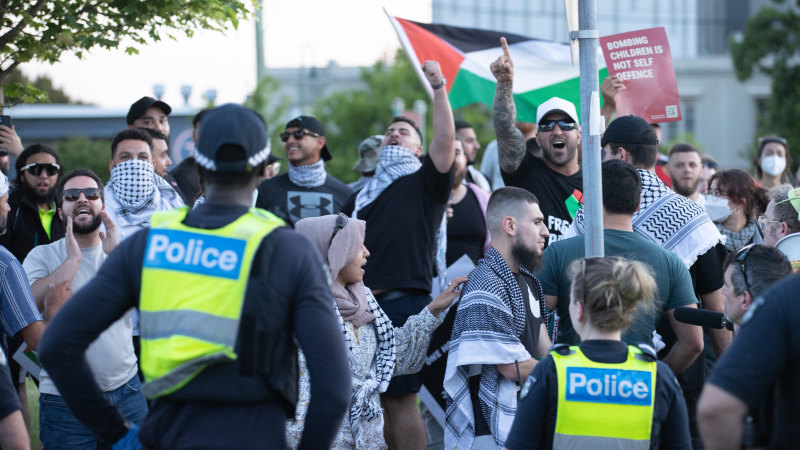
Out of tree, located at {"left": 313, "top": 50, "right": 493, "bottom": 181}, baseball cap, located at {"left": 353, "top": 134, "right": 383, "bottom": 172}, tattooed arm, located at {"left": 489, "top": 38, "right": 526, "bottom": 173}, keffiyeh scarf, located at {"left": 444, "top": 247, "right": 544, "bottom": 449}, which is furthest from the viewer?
tree, located at {"left": 313, "top": 50, "right": 493, "bottom": 181}

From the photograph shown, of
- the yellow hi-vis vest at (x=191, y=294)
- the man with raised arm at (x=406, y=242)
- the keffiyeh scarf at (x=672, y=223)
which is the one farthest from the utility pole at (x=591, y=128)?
the man with raised arm at (x=406, y=242)

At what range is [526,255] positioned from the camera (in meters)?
4.73

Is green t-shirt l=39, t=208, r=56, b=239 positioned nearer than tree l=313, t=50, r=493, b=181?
Yes

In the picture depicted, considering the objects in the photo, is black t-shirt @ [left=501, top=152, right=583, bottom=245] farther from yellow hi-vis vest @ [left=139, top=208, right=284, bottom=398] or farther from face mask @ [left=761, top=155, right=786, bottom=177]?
face mask @ [left=761, top=155, right=786, bottom=177]

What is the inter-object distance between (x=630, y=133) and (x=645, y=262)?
1.10 m

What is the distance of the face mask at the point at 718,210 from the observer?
697cm

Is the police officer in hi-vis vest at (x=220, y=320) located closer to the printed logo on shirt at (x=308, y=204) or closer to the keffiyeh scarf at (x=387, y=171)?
the keffiyeh scarf at (x=387, y=171)

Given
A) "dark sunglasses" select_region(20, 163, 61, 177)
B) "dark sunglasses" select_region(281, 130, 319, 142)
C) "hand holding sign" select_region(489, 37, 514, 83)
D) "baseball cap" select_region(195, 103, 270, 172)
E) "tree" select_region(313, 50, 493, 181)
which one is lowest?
"tree" select_region(313, 50, 493, 181)

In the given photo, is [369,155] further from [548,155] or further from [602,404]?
[602,404]

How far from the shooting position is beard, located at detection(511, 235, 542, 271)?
4.73 m

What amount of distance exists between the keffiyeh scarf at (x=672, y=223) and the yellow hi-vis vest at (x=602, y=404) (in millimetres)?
1605

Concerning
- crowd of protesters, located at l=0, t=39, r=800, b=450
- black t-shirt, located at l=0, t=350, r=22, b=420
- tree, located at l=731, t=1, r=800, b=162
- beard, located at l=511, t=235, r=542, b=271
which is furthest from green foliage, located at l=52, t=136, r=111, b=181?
tree, located at l=731, t=1, r=800, b=162

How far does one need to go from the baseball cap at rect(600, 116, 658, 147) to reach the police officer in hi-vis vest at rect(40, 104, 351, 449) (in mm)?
2813

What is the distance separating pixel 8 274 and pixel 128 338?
0.99 metres
